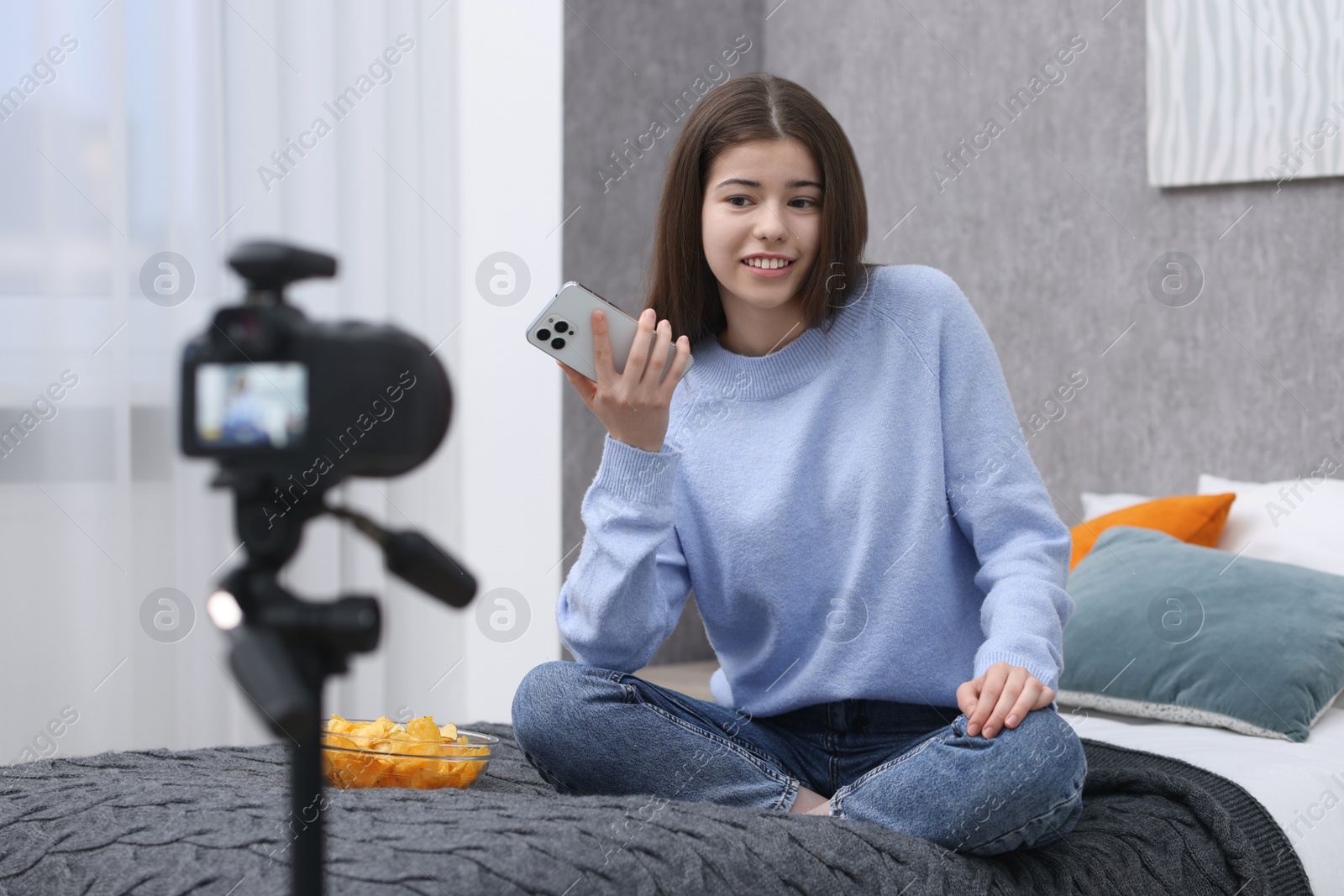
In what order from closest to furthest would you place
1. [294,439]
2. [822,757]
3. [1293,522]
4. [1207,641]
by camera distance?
[294,439] < [822,757] < [1207,641] < [1293,522]

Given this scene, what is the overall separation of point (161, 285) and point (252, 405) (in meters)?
2.12

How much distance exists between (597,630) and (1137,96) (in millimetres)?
1631

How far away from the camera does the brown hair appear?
4.87 ft

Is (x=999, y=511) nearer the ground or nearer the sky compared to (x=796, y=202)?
nearer the ground

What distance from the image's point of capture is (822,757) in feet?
4.60

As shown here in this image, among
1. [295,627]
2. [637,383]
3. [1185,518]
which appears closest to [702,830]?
[637,383]

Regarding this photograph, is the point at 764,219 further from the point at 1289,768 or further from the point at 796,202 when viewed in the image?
the point at 1289,768

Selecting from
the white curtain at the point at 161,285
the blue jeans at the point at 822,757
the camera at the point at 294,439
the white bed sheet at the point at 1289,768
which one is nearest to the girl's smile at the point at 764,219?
the blue jeans at the point at 822,757

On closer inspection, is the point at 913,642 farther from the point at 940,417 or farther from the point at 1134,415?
the point at 1134,415

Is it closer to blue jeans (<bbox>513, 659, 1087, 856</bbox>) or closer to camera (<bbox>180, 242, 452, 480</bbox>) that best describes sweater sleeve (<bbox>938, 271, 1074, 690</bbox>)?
blue jeans (<bbox>513, 659, 1087, 856</bbox>)

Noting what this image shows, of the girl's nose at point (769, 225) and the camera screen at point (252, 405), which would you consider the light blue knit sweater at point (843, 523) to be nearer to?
the girl's nose at point (769, 225)

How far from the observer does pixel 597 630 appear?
137 centimetres

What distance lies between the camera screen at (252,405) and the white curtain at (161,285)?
5.61 feet

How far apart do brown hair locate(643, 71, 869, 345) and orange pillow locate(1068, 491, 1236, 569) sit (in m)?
0.77
